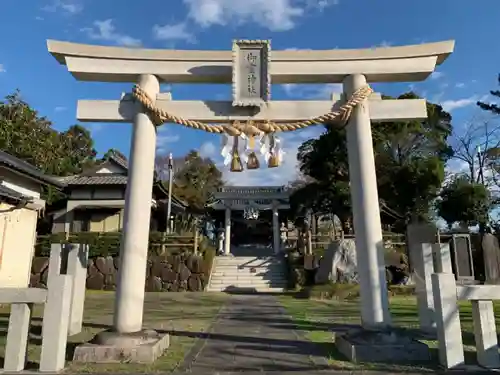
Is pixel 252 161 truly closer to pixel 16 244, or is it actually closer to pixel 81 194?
pixel 16 244

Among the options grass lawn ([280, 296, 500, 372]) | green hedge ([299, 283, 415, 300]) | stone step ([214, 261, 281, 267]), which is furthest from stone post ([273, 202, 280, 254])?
grass lawn ([280, 296, 500, 372])

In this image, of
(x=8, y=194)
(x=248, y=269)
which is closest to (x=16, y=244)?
(x=8, y=194)

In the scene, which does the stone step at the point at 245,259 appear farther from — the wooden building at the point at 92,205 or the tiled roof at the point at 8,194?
the tiled roof at the point at 8,194

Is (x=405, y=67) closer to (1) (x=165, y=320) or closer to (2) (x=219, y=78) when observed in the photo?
(2) (x=219, y=78)

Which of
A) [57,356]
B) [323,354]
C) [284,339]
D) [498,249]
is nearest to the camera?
[57,356]

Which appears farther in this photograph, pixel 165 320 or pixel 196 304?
pixel 196 304

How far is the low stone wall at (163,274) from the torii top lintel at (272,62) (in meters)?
14.1

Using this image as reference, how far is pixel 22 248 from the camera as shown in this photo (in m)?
12.5

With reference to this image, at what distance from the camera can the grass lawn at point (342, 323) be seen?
15.2 feet

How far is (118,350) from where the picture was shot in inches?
189

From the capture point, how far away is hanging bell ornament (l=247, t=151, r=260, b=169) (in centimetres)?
614

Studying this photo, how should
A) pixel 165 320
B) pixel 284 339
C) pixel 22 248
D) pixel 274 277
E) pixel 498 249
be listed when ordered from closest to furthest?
pixel 284 339 < pixel 165 320 < pixel 22 248 < pixel 498 249 < pixel 274 277

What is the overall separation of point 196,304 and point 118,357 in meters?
8.05

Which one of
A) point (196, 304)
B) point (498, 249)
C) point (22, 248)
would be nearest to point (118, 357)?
point (196, 304)
